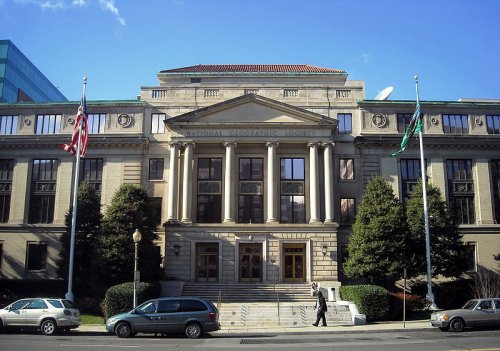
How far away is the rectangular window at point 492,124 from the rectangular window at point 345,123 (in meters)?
13.5

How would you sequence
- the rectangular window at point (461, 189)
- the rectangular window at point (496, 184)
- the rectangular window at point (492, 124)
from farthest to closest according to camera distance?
the rectangular window at point (492, 124), the rectangular window at point (496, 184), the rectangular window at point (461, 189)

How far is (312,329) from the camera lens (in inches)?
1036

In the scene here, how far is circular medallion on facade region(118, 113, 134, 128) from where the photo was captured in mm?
46062

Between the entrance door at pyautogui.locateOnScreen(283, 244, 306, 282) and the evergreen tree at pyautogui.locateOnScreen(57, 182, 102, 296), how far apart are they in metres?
15.5

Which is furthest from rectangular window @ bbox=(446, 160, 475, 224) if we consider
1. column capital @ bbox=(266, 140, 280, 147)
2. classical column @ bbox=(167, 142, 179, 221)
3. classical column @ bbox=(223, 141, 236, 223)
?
classical column @ bbox=(167, 142, 179, 221)

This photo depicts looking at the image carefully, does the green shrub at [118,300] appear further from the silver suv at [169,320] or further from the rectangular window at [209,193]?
the rectangular window at [209,193]

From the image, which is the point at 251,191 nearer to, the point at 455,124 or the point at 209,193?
the point at 209,193

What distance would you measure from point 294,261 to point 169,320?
67.1 feet

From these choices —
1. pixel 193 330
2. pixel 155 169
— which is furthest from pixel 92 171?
pixel 193 330

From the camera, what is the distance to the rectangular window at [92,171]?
45.2 m

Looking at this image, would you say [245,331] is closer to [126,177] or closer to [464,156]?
[126,177]

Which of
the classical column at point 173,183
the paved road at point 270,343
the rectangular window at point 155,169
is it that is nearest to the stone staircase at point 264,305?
the classical column at point 173,183

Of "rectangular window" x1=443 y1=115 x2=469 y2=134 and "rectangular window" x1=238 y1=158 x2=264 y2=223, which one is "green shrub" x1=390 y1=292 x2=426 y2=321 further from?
"rectangular window" x1=443 y1=115 x2=469 y2=134

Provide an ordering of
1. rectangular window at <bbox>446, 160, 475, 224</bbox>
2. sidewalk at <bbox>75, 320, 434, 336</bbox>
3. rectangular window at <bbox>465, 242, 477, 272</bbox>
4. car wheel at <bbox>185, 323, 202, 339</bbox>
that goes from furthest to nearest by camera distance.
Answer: rectangular window at <bbox>446, 160, 475, 224</bbox> → rectangular window at <bbox>465, 242, 477, 272</bbox> → sidewalk at <bbox>75, 320, 434, 336</bbox> → car wheel at <bbox>185, 323, 202, 339</bbox>
